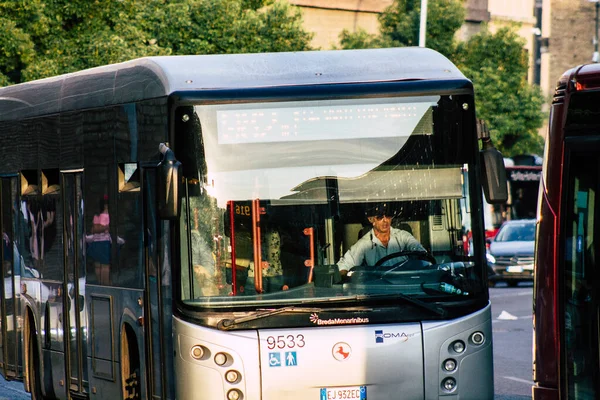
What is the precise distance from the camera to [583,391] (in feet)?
25.0

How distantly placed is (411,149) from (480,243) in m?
0.81

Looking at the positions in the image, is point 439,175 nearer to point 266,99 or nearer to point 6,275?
point 266,99

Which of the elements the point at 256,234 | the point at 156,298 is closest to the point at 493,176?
the point at 256,234

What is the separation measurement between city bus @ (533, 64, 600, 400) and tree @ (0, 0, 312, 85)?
19.0 m

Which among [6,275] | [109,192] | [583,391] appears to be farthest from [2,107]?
[583,391]

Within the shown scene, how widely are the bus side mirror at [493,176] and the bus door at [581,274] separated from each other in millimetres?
1498

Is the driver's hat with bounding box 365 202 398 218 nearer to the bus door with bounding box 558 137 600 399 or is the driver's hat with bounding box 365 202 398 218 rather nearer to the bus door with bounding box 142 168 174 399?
the bus door with bounding box 142 168 174 399

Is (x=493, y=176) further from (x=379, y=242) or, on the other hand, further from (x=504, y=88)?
(x=504, y=88)

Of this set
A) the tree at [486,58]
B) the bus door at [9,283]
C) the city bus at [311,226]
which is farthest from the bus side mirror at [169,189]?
the tree at [486,58]

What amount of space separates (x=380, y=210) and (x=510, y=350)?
936 centimetres

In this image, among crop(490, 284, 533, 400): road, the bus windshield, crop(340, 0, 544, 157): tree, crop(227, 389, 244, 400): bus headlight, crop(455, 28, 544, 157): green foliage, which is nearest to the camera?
crop(227, 389, 244, 400): bus headlight

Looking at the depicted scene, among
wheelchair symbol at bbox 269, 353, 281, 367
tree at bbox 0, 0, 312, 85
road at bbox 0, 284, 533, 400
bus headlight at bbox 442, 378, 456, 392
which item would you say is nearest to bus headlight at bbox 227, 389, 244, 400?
wheelchair symbol at bbox 269, 353, 281, 367

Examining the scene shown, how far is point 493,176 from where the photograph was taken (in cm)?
933

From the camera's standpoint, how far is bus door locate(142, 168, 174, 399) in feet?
31.3
